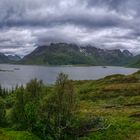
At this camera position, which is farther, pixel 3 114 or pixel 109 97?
pixel 109 97

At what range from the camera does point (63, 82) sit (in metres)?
60.0

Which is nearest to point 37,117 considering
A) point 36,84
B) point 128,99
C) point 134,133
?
point 36,84

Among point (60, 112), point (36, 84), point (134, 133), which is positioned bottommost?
point (134, 133)

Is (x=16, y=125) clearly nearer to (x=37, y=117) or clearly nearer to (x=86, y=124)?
(x=37, y=117)

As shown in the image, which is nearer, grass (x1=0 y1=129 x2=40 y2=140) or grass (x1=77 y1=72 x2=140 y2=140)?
grass (x1=0 y1=129 x2=40 y2=140)

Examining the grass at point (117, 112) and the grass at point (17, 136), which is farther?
the grass at point (117, 112)

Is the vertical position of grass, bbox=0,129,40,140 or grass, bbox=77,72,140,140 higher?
grass, bbox=0,129,40,140

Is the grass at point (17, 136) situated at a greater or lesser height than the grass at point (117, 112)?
greater

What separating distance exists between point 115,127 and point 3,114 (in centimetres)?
2231

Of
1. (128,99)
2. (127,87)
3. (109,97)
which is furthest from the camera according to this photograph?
(127,87)

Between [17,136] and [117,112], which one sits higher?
[17,136]

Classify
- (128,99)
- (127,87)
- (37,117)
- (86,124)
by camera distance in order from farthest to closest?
(127,87)
(128,99)
(86,124)
(37,117)

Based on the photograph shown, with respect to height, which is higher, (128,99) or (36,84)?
(36,84)

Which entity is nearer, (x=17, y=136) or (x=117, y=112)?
(x=17, y=136)
